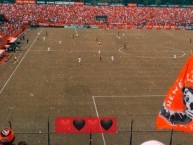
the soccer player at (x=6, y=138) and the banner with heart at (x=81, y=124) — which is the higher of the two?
the soccer player at (x=6, y=138)

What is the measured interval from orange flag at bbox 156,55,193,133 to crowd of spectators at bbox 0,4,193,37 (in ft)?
246

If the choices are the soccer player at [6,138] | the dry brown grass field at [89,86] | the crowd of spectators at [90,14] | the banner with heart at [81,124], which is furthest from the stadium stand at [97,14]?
the soccer player at [6,138]

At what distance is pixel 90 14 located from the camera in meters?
96.3

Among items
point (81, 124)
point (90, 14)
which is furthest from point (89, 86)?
point (90, 14)

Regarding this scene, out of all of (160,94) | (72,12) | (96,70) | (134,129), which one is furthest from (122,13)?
(134,129)

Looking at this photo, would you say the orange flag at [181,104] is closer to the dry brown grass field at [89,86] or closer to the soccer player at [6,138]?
the soccer player at [6,138]

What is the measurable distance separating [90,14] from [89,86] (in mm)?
64089

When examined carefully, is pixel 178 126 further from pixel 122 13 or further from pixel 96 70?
pixel 122 13

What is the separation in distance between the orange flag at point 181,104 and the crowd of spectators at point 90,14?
74.9 m

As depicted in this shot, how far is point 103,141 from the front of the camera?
893 inches

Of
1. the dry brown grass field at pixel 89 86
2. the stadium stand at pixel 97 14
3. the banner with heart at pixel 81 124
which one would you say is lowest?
the dry brown grass field at pixel 89 86

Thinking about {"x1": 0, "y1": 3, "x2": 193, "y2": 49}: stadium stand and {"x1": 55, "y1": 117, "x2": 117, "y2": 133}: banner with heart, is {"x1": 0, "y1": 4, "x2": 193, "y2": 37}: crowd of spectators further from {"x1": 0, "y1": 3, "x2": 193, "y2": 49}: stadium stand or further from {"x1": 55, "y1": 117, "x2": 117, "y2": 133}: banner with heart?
{"x1": 55, "y1": 117, "x2": 117, "y2": 133}: banner with heart

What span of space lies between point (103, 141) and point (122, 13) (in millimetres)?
79155

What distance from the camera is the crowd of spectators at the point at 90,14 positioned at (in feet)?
293
